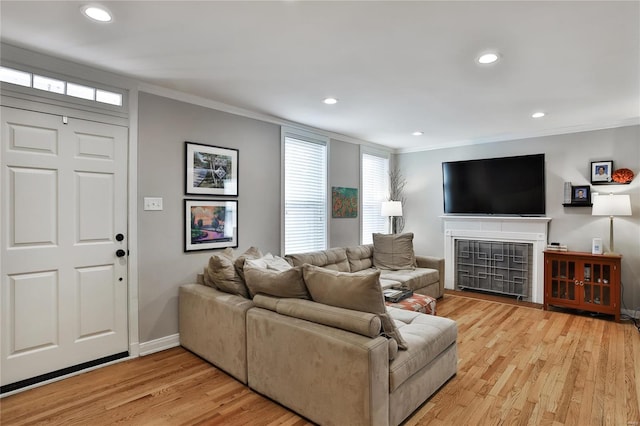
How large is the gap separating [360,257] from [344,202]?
3.00 ft

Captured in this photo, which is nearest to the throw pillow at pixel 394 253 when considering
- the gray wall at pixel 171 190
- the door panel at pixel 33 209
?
the gray wall at pixel 171 190

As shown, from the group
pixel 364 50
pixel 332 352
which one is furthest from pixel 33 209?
pixel 364 50

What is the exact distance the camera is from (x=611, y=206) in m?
4.04

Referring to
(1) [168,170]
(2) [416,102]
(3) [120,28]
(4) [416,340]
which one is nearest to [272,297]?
(4) [416,340]

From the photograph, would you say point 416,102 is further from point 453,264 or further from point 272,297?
point 453,264

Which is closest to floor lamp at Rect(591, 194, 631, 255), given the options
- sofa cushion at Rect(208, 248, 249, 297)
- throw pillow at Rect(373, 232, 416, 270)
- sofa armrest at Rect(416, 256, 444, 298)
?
sofa armrest at Rect(416, 256, 444, 298)

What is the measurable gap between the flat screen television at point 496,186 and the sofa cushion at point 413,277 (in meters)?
1.40

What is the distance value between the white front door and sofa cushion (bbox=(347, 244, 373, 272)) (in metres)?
2.83

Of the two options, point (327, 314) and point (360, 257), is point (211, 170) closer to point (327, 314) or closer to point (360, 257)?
point (327, 314)

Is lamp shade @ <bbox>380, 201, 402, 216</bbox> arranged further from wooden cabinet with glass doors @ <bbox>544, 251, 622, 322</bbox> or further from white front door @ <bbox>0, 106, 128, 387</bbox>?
white front door @ <bbox>0, 106, 128, 387</bbox>

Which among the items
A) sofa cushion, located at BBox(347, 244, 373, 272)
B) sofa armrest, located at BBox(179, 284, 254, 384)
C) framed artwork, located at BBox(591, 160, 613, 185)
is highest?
framed artwork, located at BBox(591, 160, 613, 185)

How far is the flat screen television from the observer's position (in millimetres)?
4930

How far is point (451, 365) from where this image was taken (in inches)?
103

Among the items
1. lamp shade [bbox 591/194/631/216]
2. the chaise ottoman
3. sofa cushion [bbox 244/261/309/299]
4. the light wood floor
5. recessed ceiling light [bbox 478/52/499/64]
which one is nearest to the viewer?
the light wood floor
